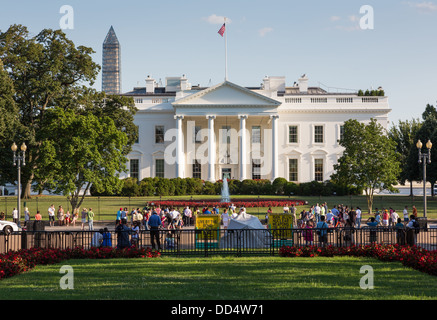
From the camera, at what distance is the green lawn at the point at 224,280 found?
424 inches

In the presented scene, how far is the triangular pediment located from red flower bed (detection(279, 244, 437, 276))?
5026cm

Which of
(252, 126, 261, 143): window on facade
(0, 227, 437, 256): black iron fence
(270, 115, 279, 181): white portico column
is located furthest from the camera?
(252, 126, 261, 143): window on facade

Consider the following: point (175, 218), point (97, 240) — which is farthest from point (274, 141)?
point (97, 240)

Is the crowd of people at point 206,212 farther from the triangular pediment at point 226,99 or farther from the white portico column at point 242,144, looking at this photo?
the triangular pediment at point 226,99

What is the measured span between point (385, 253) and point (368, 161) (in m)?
25.1

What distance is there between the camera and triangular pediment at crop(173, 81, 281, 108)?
66.7 metres

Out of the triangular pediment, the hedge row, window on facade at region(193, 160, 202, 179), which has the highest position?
the triangular pediment

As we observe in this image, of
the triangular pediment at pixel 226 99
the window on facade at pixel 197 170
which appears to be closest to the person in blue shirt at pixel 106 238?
the triangular pediment at pixel 226 99

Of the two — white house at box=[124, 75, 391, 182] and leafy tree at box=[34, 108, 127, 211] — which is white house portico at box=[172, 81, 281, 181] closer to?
white house at box=[124, 75, 391, 182]

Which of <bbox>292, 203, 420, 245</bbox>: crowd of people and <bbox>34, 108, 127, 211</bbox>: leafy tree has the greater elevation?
<bbox>34, 108, 127, 211</bbox>: leafy tree

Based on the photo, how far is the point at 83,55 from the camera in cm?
4900

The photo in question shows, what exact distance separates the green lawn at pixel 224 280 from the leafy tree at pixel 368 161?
24.9m

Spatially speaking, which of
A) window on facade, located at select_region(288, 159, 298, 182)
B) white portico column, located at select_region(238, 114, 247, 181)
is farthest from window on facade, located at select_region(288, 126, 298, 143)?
white portico column, located at select_region(238, 114, 247, 181)

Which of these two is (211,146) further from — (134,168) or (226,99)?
(134,168)
